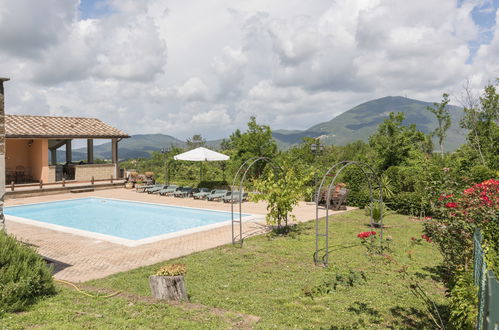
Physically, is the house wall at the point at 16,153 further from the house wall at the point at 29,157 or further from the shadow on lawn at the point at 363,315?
the shadow on lawn at the point at 363,315

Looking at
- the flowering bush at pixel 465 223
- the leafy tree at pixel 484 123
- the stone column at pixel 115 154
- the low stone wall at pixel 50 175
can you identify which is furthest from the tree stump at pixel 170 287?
the stone column at pixel 115 154

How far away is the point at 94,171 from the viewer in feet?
80.9

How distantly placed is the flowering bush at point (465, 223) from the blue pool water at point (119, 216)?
30.4ft

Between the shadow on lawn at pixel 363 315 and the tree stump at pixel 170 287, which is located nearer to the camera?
the shadow on lawn at pixel 363 315

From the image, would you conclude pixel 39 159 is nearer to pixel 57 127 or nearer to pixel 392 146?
pixel 57 127

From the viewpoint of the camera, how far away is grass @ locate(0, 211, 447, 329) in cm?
503

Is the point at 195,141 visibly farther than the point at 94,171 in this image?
Yes

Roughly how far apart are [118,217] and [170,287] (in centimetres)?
1140

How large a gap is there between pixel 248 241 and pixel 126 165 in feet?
98.1

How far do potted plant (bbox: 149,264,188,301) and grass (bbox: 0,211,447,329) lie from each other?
0.30 meters

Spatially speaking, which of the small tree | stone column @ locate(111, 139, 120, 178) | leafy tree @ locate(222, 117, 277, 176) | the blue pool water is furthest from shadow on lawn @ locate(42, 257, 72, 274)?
stone column @ locate(111, 139, 120, 178)

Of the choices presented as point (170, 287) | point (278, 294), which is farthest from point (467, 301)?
point (170, 287)

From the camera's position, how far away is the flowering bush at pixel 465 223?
5.27 metres

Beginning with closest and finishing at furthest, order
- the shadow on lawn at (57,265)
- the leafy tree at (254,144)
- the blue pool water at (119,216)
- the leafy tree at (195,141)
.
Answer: the shadow on lawn at (57,265)
the blue pool water at (119,216)
the leafy tree at (254,144)
the leafy tree at (195,141)
